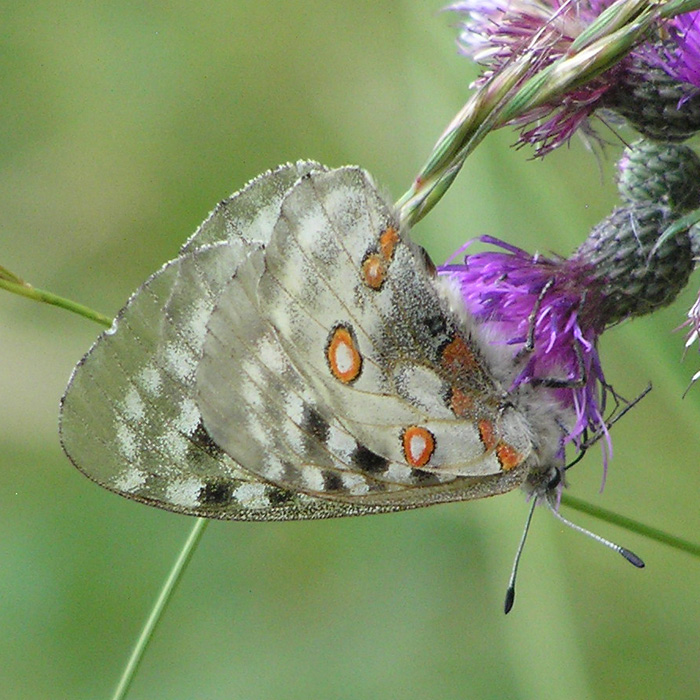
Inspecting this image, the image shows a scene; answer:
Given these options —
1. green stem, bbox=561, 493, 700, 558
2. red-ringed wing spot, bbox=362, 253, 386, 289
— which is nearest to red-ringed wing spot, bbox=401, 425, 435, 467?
red-ringed wing spot, bbox=362, 253, 386, 289

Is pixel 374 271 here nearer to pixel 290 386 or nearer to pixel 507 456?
pixel 290 386

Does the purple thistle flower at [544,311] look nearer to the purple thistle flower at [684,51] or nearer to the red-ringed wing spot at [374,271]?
the red-ringed wing spot at [374,271]

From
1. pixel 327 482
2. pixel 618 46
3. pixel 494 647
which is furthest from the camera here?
pixel 494 647

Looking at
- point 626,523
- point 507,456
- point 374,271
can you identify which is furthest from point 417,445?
point 626,523

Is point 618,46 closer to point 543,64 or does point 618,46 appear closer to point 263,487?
point 543,64

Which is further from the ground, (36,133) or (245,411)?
(245,411)

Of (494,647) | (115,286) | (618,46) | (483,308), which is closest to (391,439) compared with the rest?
(483,308)

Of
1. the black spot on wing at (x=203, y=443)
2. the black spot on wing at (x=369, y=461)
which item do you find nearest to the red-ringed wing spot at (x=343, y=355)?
the black spot on wing at (x=369, y=461)
